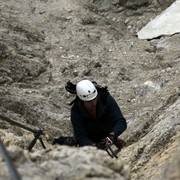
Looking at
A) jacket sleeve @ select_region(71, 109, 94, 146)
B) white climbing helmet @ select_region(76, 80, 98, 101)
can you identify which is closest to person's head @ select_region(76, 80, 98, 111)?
white climbing helmet @ select_region(76, 80, 98, 101)

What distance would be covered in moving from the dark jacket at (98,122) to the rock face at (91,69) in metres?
0.60

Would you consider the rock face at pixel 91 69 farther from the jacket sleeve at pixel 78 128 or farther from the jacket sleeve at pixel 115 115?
the jacket sleeve at pixel 78 128

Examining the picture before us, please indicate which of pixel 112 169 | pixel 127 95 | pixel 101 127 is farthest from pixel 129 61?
pixel 112 169

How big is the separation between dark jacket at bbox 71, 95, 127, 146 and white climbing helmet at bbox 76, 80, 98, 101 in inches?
4.4

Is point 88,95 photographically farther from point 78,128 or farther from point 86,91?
point 78,128

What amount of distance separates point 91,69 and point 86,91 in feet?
30.7

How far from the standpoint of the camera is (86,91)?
237 inches

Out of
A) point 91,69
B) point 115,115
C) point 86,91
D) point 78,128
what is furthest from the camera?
point 91,69

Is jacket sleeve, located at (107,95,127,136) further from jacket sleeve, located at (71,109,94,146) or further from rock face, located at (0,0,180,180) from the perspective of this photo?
rock face, located at (0,0,180,180)

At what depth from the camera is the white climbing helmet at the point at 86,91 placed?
19.7ft

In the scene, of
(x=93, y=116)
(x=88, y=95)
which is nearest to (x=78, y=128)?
(x=93, y=116)

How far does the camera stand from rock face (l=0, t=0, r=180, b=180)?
24.6 feet

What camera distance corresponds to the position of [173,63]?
15.3 m

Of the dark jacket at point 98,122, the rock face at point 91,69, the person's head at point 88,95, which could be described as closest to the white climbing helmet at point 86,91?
the person's head at point 88,95
